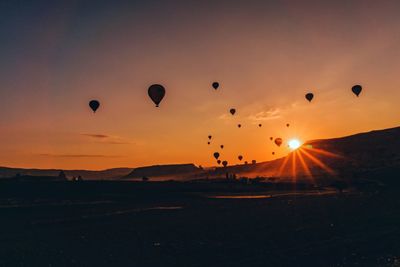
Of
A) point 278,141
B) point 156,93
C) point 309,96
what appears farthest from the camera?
point 278,141

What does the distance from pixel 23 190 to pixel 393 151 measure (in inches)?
6494

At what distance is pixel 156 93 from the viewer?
5659cm

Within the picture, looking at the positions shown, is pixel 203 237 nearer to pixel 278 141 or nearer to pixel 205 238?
pixel 205 238

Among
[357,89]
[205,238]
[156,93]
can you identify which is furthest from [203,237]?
[357,89]

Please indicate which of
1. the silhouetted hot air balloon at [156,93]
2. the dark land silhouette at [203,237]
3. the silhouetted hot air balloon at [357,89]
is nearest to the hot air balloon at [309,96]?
the silhouetted hot air balloon at [357,89]

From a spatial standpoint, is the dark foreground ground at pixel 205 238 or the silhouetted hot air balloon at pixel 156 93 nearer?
the dark foreground ground at pixel 205 238

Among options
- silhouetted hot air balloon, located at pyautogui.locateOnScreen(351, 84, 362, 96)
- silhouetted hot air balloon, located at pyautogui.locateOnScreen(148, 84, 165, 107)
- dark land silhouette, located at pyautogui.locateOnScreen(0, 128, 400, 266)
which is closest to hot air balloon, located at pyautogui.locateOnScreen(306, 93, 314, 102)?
silhouetted hot air balloon, located at pyautogui.locateOnScreen(351, 84, 362, 96)

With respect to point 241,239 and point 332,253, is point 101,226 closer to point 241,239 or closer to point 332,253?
point 241,239

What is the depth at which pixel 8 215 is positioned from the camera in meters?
36.6

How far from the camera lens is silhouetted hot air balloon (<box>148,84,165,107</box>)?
2214 inches

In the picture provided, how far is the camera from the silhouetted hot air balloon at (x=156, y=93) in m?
56.2

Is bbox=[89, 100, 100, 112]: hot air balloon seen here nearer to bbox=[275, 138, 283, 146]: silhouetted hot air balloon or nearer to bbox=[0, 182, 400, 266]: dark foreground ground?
bbox=[0, 182, 400, 266]: dark foreground ground

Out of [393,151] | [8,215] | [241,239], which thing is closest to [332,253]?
[241,239]

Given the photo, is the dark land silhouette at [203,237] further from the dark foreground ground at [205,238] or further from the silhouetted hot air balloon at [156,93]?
the silhouetted hot air balloon at [156,93]
